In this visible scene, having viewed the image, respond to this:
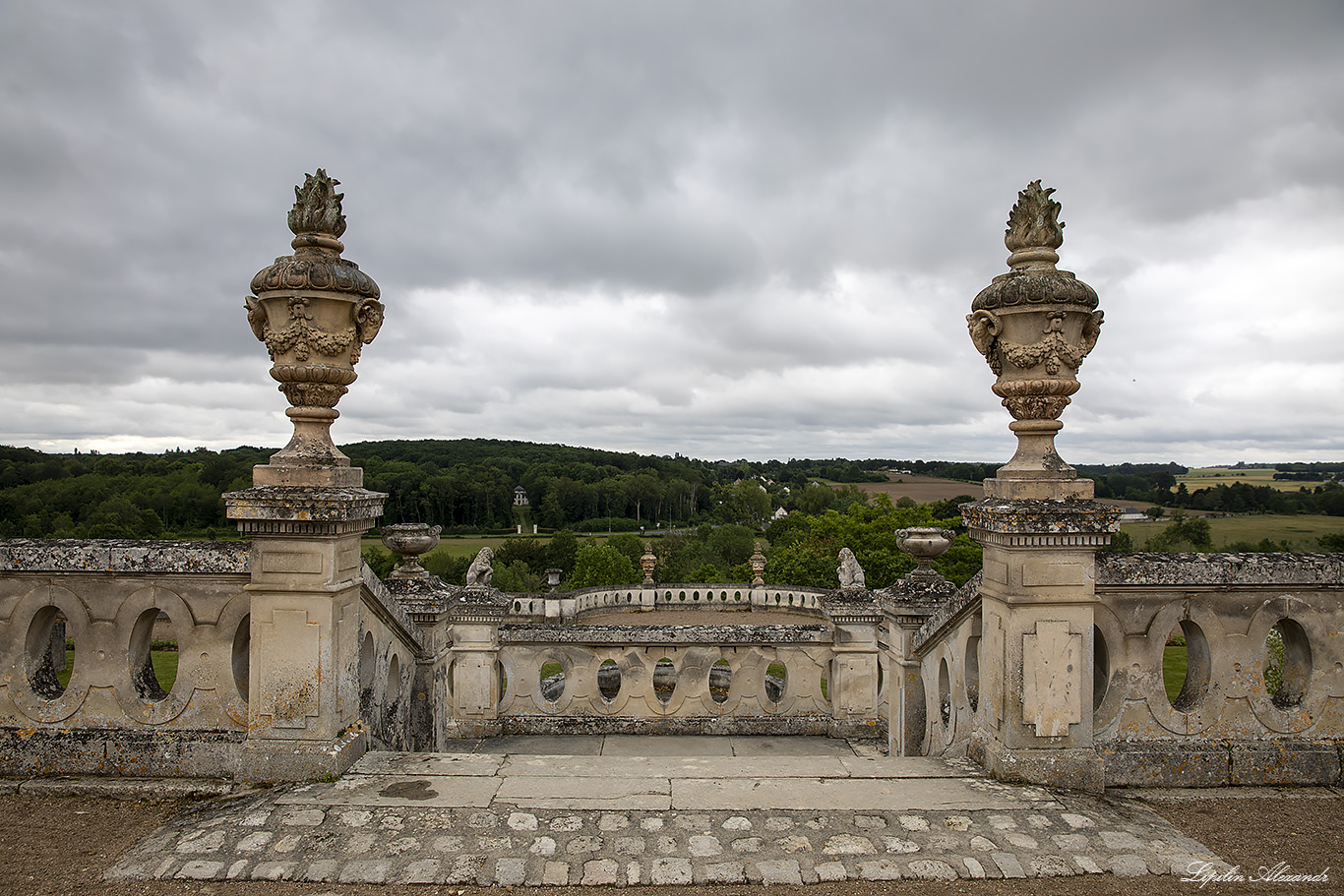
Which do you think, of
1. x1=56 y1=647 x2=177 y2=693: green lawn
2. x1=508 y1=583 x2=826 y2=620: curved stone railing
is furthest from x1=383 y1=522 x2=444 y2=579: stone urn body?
x1=508 y1=583 x2=826 y2=620: curved stone railing

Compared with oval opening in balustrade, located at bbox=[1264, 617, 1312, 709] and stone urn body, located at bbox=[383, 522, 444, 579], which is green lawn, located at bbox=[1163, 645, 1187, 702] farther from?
stone urn body, located at bbox=[383, 522, 444, 579]

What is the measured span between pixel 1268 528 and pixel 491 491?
68.3 metres

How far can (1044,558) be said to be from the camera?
13.8 feet

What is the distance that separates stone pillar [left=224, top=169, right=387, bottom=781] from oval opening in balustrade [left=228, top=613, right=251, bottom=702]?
0.82ft

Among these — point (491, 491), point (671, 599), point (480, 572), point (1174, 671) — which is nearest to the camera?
point (480, 572)

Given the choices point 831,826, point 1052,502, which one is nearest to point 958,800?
point 831,826

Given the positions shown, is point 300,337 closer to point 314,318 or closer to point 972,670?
point 314,318

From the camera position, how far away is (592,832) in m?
3.54

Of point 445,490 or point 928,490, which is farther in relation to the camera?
point 928,490

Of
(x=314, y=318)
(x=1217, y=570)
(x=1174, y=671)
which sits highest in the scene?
(x=314, y=318)

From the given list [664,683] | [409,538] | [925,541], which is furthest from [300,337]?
[664,683]

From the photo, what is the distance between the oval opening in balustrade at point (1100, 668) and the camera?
442 centimetres

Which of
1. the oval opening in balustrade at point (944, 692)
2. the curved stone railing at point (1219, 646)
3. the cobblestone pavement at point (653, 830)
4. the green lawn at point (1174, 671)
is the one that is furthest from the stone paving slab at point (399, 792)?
the green lawn at point (1174, 671)

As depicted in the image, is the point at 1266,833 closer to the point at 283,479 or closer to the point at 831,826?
the point at 831,826
